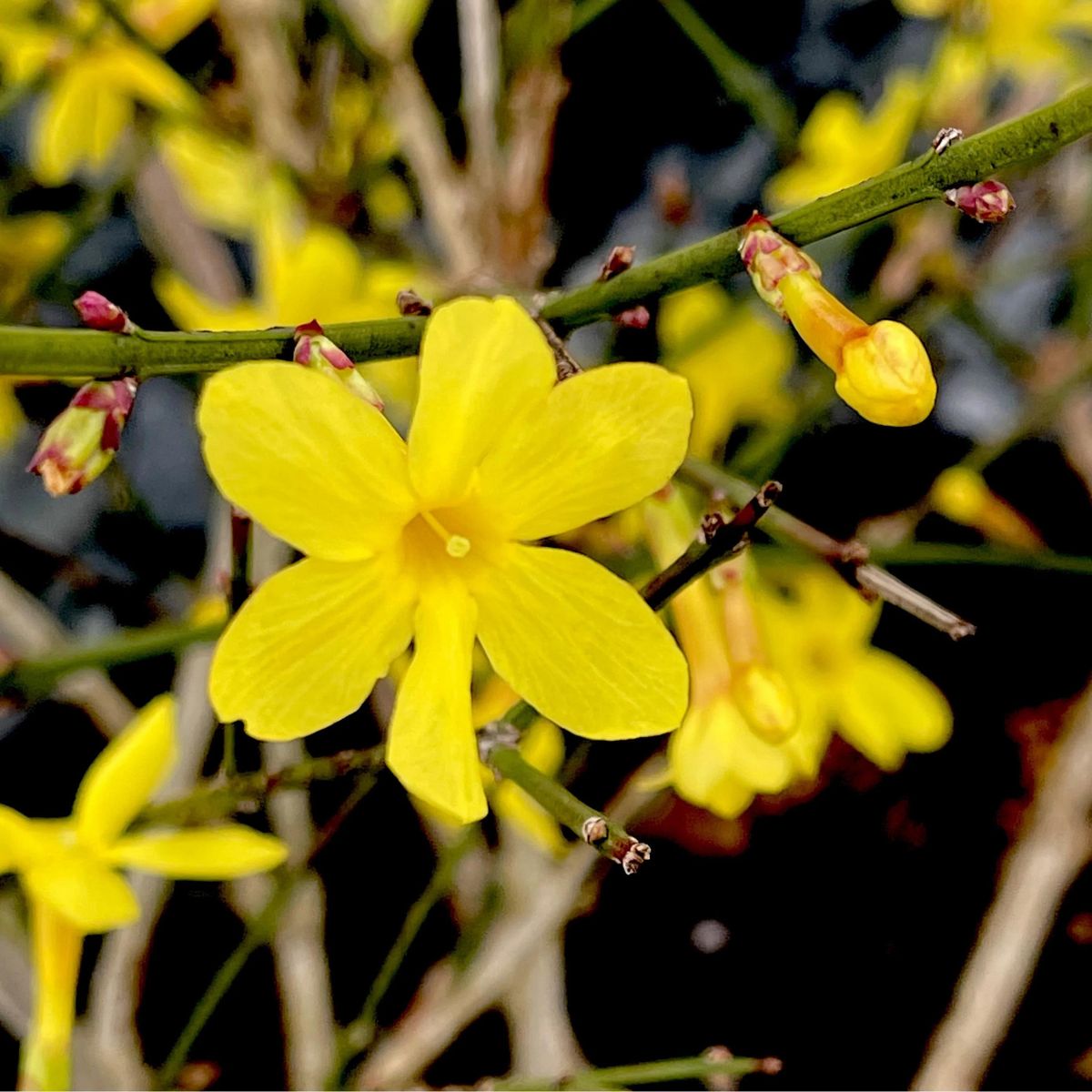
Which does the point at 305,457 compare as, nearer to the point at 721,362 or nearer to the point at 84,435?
the point at 84,435

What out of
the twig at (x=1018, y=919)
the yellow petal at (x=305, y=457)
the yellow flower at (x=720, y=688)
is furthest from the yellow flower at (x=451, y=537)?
the twig at (x=1018, y=919)

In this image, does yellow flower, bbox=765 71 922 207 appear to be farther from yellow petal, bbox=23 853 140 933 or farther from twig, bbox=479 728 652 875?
yellow petal, bbox=23 853 140 933

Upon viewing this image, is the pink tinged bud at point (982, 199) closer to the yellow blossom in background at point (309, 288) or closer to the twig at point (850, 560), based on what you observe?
the twig at point (850, 560)

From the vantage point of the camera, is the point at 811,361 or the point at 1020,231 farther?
the point at 1020,231

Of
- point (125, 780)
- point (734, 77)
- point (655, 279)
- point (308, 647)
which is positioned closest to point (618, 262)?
point (655, 279)

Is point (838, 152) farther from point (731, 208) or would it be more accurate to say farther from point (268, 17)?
point (268, 17)

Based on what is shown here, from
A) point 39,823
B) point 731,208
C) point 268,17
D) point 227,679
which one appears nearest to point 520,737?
point 227,679
